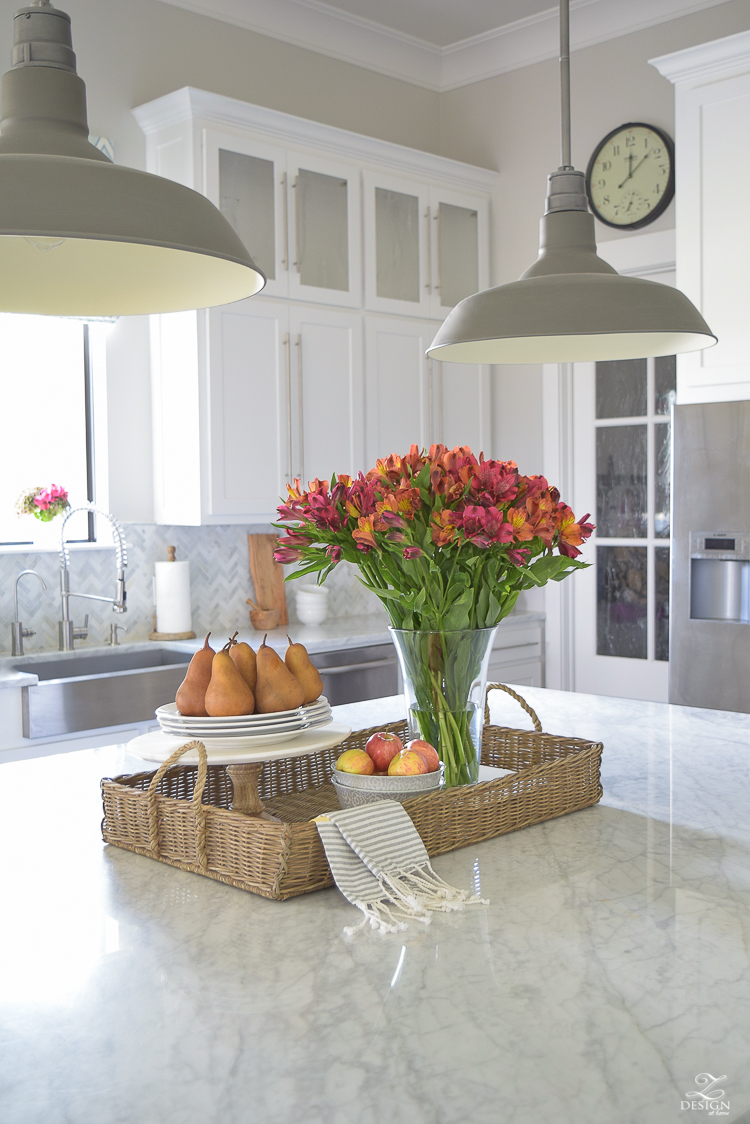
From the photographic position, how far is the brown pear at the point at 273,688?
4.34ft

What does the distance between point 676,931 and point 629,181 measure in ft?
11.6

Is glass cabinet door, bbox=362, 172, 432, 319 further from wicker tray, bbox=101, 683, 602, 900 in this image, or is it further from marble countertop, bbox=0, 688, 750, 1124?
marble countertop, bbox=0, 688, 750, 1124

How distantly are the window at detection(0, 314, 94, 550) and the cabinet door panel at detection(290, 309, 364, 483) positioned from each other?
0.74m

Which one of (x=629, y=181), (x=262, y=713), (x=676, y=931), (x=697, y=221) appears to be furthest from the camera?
(x=629, y=181)

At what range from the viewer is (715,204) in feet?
10.6

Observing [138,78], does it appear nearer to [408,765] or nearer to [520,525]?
[520,525]

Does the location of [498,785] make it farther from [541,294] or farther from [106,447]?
[106,447]

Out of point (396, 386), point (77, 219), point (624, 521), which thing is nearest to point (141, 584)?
point (396, 386)

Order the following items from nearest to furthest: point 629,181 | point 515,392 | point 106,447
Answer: point 106,447 < point 629,181 < point 515,392

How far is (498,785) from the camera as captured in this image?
1380 mm

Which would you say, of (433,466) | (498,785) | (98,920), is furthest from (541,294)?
(98,920)

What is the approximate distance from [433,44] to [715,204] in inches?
73.9

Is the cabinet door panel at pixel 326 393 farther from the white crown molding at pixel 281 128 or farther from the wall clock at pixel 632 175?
the wall clock at pixel 632 175

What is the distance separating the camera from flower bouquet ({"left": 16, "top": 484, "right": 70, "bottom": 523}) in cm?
324
